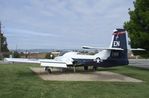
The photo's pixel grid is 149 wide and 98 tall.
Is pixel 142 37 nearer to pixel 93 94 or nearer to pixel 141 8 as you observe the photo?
pixel 141 8

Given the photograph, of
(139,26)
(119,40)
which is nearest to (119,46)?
(119,40)

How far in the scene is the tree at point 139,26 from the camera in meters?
29.5

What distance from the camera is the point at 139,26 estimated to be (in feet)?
101

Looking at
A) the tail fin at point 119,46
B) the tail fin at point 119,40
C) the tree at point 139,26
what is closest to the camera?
the tail fin at point 119,46

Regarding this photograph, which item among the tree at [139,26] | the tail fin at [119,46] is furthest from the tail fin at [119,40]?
the tree at [139,26]

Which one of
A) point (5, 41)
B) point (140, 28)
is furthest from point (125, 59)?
point (5, 41)

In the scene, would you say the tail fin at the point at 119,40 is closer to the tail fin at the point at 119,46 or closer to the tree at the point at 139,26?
the tail fin at the point at 119,46

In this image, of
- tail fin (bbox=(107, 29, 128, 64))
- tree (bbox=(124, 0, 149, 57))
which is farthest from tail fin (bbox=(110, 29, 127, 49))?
tree (bbox=(124, 0, 149, 57))

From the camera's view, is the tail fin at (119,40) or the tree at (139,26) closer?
the tail fin at (119,40)

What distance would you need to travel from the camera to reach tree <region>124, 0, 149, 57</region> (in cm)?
2948

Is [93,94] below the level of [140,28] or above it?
below

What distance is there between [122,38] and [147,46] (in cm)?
412

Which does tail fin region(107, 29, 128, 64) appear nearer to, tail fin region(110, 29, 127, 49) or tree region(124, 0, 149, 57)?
tail fin region(110, 29, 127, 49)

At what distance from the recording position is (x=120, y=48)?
26.4 meters
